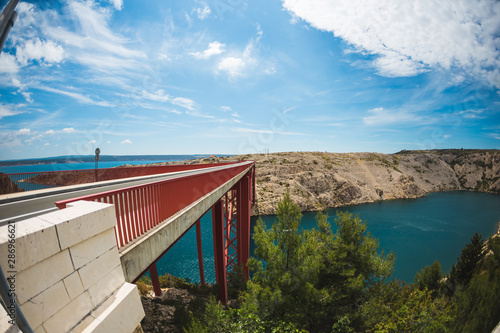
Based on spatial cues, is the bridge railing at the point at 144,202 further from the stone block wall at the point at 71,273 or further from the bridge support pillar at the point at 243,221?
the bridge support pillar at the point at 243,221

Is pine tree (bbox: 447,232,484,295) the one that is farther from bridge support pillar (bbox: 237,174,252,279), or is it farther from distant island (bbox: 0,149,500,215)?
distant island (bbox: 0,149,500,215)

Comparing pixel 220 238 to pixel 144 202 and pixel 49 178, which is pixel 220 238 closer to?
pixel 144 202

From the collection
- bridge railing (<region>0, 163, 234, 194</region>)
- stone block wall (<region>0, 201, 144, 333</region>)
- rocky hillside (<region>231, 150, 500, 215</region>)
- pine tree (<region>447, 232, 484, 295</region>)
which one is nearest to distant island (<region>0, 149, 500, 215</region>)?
rocky hillside (<region>231, 150, 500, 215</region>)

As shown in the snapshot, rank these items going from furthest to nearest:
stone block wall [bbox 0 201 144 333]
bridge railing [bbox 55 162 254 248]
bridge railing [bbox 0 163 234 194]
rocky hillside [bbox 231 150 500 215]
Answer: rocky hillside [bbox 231 150 500 215], bridge railing [bbox 0 163 234 194], bridge railing [bbox 55 162 254 248], stone block wall [bbox 0 201 144 333]

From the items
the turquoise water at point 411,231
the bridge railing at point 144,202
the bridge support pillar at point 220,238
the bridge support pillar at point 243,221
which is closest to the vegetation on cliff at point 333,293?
the bridge support pillar at point 220,238

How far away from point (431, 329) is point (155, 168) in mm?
15891

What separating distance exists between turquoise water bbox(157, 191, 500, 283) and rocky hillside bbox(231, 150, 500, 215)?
3.82 meters

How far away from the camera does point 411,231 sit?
120 ft

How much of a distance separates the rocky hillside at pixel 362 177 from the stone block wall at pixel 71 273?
39.6 meters

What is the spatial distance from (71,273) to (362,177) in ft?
238

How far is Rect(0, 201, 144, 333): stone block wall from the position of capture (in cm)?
196

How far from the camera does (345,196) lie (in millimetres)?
53250

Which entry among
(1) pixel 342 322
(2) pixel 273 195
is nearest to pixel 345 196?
(2) pixel 273 195

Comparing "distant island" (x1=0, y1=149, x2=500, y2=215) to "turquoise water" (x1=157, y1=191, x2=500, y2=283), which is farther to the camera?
"distant island" (x1=0, y1=149, x2=500, y2=215)
